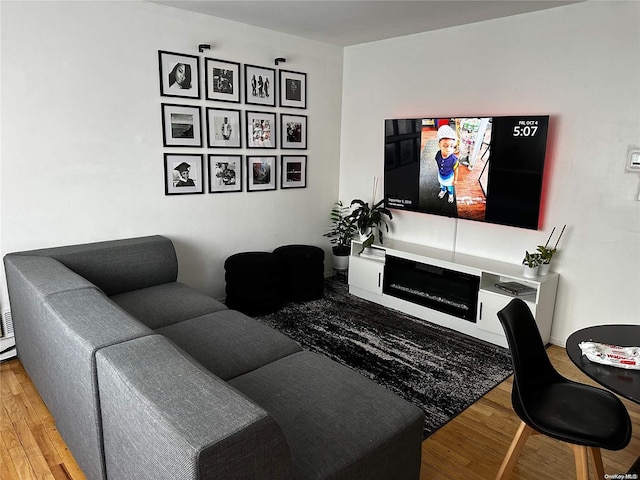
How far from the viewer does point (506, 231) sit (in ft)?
12.4

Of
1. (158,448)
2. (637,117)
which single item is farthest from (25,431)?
(637,117)

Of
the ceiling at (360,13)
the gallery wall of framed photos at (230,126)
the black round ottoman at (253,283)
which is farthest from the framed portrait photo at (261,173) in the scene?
the ceiling at (360,13)

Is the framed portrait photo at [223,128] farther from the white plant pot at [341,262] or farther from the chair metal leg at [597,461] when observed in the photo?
the chair metal leg at [597,461]

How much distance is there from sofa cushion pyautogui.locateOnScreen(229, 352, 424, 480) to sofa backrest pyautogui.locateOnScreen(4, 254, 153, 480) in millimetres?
599

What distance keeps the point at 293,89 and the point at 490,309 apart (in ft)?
8.86

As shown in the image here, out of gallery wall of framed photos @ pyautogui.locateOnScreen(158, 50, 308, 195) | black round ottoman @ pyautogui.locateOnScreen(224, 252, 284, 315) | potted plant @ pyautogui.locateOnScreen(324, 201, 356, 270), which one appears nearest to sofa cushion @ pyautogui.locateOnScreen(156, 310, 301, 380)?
black round ottoman @ pyautogui.locateOnScreen(224, 252, 284, 315)

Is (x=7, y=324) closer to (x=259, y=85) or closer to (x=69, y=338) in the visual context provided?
(x=69, y=338)

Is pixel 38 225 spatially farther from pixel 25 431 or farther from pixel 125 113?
pixel 25 431

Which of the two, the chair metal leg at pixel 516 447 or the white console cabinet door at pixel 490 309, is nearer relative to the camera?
the chair metal leg at pixel 516 447

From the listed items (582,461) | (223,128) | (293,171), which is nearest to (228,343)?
(582,461)

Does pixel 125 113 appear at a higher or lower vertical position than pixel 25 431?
higher

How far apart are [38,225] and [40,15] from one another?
4.51 feet

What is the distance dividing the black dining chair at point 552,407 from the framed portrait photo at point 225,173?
273 cm

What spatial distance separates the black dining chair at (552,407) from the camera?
5.72 ft
